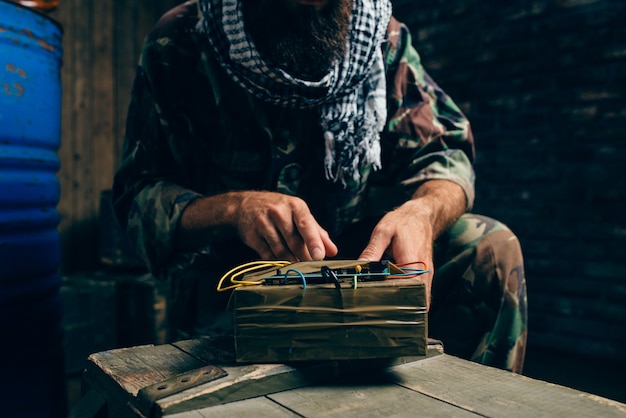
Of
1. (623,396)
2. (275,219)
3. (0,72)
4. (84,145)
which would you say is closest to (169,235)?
(275,219)

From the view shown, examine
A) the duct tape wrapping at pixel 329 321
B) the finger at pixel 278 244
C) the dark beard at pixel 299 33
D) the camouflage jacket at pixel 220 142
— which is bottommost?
the duct tape wrapping at pixel 329 321

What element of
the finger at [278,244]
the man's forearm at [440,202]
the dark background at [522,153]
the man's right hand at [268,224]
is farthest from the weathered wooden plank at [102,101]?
the finger at [278,244]

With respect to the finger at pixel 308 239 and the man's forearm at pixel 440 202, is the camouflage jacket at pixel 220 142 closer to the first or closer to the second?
the man's forearm at pixel 440 202

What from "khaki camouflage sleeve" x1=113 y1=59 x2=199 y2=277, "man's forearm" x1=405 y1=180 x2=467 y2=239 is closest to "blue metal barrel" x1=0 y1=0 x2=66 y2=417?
"khaki camouflage sleeve" x1=113 y1=59 x2=199 y2=277

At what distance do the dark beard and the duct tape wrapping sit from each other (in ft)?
2.29

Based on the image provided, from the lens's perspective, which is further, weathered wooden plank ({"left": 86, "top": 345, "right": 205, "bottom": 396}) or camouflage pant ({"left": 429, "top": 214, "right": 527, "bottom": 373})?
camouflage pant ({"left": 429, "top": 214, "right": 527, "bottom": 373})

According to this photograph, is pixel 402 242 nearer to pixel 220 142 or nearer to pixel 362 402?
pixel 362 402

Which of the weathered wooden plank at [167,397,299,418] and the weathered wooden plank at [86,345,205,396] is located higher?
the weathered wooden plank at [167,397,299,418]

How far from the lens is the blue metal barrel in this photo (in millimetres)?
1453

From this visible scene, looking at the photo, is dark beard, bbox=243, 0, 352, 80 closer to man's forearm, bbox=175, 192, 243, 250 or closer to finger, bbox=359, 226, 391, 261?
man's forearm, bbox=175, 192, 243, 250

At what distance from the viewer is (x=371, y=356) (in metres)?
0.71

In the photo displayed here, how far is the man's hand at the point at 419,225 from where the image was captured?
0.93 m

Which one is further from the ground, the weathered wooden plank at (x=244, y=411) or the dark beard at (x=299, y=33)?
the dark beard at (x=299, y=33)

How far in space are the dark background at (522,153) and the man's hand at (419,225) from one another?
1.26 m
